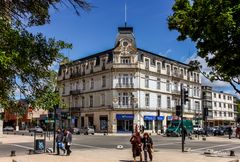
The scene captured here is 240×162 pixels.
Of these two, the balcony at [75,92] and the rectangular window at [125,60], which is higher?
the rectangular window at [125,60]

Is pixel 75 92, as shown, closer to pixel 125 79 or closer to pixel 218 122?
pixel 125 79

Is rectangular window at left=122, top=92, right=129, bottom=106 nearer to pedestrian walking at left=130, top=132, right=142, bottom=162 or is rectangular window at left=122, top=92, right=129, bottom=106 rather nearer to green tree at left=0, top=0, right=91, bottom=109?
pedestrian walking at left=130, top=132, right=142, bottom=162

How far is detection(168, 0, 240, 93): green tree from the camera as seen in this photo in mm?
9906

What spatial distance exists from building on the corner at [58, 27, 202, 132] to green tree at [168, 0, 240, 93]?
152 feet

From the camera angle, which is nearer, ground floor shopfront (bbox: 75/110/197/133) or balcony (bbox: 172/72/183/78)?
ground floor shopfront (bbox: 75/110/197/133)

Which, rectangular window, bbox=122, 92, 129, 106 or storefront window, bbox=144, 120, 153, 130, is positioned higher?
rectangular window, bbox=122, 92, 129, 106

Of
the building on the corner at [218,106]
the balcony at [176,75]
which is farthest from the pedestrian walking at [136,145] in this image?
the building on the corner at [218,106]

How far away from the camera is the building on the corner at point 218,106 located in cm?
9854

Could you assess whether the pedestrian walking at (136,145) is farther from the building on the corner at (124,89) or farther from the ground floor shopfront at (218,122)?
the ground floor shopfront at (218,122)

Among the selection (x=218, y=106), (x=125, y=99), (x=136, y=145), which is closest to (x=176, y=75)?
(x=125, y=99)

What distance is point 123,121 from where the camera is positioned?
205 feet

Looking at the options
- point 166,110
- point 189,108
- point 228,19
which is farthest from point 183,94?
point 189,108

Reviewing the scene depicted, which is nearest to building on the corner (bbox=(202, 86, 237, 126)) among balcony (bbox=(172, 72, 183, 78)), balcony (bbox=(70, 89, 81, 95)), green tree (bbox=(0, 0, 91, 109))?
balcony (bbox=(172, 72, 183, 78))

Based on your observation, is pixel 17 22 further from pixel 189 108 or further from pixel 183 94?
pixel 189 108
